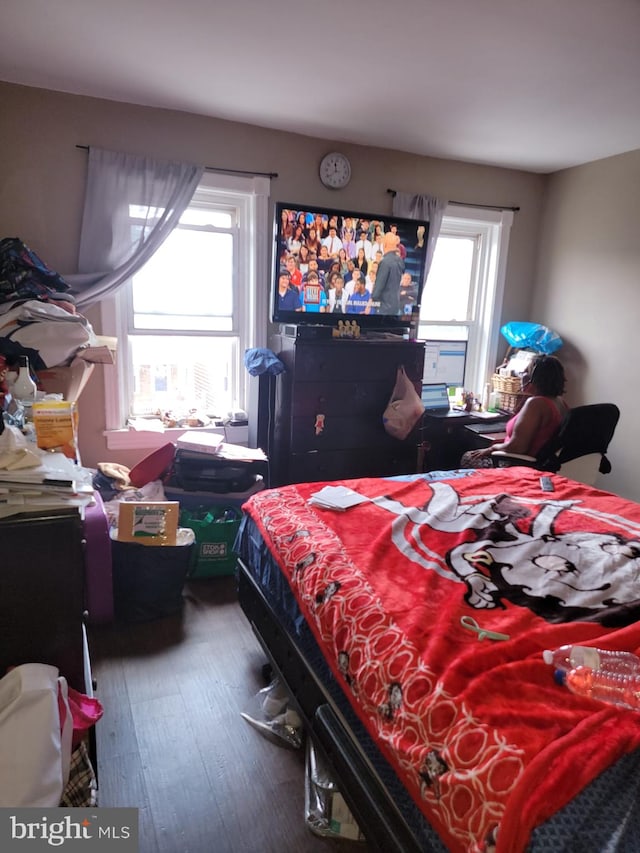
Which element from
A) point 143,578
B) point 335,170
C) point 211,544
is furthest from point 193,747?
point 335,170

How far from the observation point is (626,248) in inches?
143

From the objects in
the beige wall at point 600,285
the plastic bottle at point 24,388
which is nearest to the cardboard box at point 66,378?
the plastic bottle at point 24,388

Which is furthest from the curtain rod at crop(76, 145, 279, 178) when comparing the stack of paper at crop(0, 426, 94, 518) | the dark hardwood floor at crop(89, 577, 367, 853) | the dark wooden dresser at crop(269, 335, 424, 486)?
the dark hardwood floor at crop(89, 577, 367, 853)

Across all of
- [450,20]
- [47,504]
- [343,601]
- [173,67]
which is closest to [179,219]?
[173,67]

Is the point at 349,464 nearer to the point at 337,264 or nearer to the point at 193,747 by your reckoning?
the point at 337,264

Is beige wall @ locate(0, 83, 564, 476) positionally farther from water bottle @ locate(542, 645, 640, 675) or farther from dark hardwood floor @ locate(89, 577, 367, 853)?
water bottle @ locate(542, 645, 640, 675)

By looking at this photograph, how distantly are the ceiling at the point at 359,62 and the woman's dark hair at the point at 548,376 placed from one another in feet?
4.52

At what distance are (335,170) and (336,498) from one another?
251 centimetres

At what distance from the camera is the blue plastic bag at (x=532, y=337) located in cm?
409

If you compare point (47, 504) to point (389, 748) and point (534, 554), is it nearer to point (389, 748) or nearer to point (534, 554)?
point (389, 748)

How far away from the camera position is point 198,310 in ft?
11.5

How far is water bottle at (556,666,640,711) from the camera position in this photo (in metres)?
1.03

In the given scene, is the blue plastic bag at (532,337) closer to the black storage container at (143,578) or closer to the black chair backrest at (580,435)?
the black chair backrest at (580,435)

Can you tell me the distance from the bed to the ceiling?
187 cm
